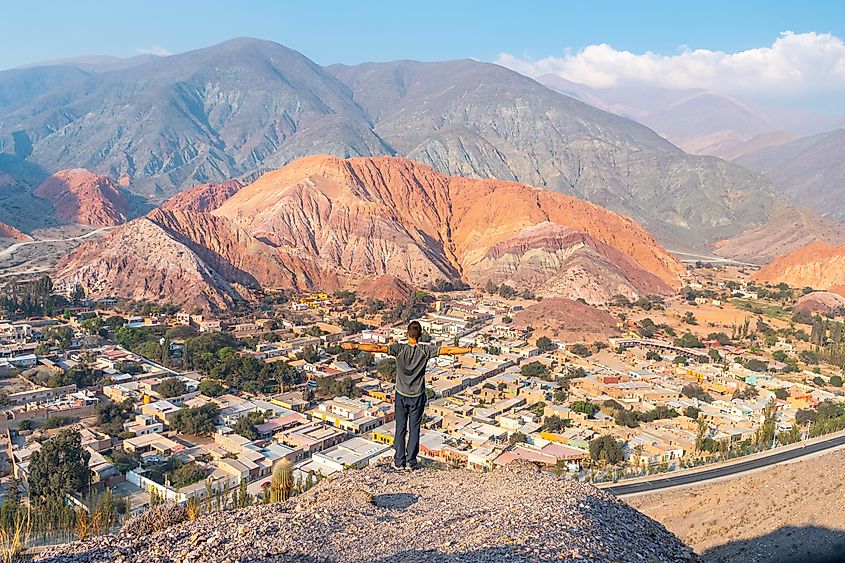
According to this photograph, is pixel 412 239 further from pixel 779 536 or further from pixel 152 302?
pixel 779 536

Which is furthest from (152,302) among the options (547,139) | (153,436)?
(547,139)

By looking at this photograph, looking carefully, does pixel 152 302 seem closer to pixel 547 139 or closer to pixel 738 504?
pixel 738 504

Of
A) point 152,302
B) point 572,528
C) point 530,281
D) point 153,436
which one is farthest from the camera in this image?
point 530,281

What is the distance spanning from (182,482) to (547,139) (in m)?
151

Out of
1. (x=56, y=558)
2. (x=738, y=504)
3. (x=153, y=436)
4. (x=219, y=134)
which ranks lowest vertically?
(x=153, y=436)

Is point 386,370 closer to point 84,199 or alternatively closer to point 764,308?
point 764,308

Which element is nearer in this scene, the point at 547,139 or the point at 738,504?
the point at 738,504

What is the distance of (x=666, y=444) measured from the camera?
26125 millimetres

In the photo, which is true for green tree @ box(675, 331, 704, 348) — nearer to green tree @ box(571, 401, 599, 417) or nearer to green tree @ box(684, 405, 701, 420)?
green tree @ box(684, 405, 701, 420)

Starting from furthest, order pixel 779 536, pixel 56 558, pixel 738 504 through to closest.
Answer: pixel 738 504
pixel 779 536
pixel 56 558

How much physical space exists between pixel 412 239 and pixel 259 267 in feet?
54.7

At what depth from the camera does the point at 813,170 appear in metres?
166

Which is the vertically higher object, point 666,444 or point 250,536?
point 250,536

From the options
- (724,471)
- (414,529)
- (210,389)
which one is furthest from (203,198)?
(414,529)
